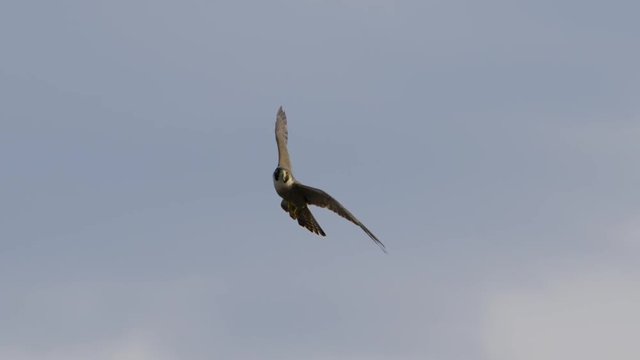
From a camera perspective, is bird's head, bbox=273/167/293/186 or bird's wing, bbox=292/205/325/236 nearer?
bird's head, bbox=273/167/293/186

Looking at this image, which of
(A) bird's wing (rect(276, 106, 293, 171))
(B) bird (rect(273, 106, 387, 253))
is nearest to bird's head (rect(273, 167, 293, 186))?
(B) bird (rect(273, 106, 387, 253))

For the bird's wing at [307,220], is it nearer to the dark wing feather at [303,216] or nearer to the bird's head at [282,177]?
the dark wing feather at [303,216]

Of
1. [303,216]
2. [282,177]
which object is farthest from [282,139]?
[282,177]

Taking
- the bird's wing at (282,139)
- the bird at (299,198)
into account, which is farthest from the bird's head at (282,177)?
the bird's wing at (282,139)

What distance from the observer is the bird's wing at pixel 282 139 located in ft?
165

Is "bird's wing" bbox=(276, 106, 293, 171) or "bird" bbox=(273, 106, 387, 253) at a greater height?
"bird's wing" bbox=(276, 106, 293, 171)

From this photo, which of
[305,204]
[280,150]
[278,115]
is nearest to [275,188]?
[305,204]

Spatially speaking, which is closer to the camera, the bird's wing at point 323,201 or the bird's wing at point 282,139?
the bird's wing at point 323,201

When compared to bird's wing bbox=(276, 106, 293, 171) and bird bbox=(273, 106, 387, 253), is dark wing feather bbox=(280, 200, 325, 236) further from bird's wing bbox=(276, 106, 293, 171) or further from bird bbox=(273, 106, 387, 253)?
bird's wing bbox=(276, 106, 293, 171)

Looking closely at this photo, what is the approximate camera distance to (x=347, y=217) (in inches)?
1655

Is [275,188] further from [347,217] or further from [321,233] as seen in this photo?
[347,217]

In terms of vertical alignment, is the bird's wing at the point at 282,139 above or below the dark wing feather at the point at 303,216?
above

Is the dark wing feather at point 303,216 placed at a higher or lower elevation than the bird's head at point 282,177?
lower

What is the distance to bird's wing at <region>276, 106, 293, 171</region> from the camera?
5027 centimetres
